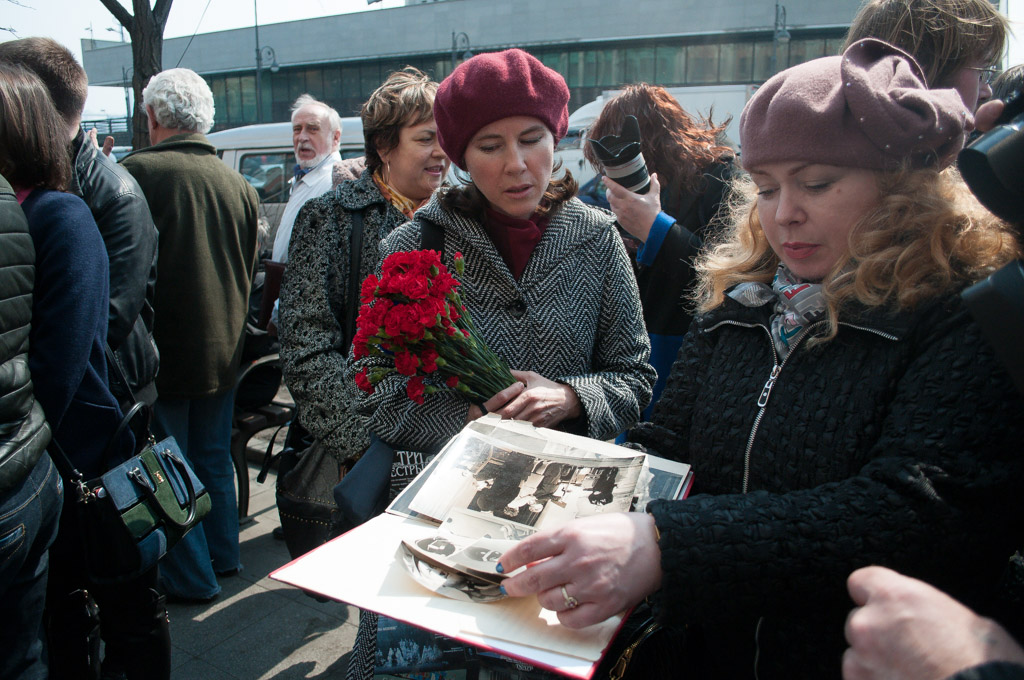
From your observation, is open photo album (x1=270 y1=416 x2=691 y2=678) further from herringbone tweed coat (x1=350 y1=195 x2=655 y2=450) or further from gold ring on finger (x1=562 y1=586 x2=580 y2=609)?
herringbone tweed coat (x1=350 y1=195 x2=655 y2=450)

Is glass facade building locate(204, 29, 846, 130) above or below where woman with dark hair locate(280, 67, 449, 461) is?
above

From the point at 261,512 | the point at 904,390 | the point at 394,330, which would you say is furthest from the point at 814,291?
the point at 261,512

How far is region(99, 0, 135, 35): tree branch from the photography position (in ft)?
24.6

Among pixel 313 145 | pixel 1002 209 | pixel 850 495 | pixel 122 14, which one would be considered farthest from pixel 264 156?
pixel 1002 209

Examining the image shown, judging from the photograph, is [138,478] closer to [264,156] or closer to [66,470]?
[66,470]

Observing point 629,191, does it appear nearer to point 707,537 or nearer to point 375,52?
point 707,537

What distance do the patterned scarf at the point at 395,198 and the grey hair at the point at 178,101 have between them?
1.36 m

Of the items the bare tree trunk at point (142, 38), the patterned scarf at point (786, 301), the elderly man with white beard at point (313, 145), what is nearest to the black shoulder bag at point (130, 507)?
the patterned scarf at point (786, 301)

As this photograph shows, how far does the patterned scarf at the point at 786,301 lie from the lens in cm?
121

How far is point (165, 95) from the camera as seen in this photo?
11.4 ft

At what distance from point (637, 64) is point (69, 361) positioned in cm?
3586

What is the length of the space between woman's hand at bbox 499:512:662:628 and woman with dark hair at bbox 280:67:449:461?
121cm

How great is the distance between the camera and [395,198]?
262 centimetres

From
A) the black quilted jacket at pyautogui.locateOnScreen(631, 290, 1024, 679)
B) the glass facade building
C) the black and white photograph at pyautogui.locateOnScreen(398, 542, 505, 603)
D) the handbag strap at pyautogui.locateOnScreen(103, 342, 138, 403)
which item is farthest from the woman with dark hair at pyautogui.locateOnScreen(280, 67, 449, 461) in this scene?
the glass facade building
